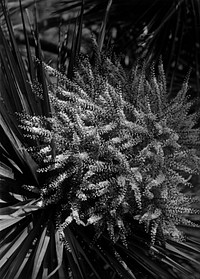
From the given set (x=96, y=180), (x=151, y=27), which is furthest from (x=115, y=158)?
(x=151, y=27)

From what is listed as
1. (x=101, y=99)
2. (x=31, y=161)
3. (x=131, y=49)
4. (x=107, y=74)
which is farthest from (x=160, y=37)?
(x=31, y=161)

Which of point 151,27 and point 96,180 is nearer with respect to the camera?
point 96,180

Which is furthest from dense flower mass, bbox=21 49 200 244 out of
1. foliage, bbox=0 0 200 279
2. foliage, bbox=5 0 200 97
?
foliage, bbox=5 0 200 97

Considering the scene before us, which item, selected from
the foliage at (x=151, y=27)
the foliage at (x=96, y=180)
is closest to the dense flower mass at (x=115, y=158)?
the foliage at (x=96, y=180)

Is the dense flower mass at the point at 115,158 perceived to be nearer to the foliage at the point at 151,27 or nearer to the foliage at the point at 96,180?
the foliage at the point at 96,180

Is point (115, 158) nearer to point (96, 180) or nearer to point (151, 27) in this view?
point (96, 180)

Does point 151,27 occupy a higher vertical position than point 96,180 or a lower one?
higher

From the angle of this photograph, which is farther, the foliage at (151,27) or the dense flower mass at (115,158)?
the foliage at (151,27)

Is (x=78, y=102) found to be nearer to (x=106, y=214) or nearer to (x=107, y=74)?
(x=107, y=74)
